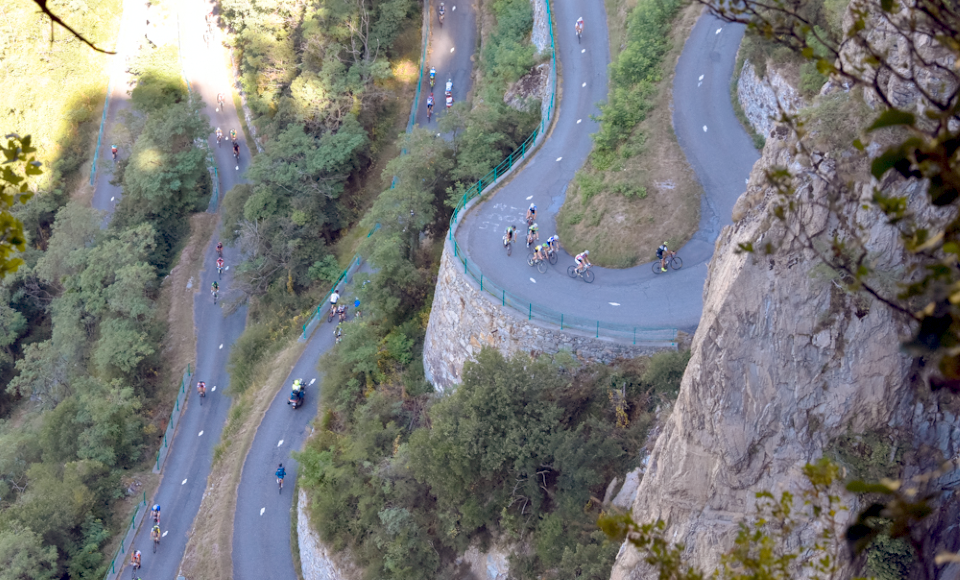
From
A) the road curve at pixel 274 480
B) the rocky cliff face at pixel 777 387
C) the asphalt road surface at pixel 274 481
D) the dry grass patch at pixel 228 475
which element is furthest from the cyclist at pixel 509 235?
the dry grass patch at pixel 228 475

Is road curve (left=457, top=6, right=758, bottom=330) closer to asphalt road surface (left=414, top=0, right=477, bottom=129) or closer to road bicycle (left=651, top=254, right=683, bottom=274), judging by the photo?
road bicycle (left=651, top=254, right=683, bottom=274)

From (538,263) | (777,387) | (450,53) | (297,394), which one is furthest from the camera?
(450,53)

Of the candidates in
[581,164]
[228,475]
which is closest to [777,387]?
[581,164]

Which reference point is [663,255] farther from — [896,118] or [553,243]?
[896,118]

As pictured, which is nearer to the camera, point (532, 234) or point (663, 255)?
point (663, 255)

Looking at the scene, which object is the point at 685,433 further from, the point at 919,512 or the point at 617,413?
the point at 919,512

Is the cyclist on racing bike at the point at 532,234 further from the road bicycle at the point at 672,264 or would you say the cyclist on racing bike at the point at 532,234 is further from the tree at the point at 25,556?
the tree at the point at 25,556
